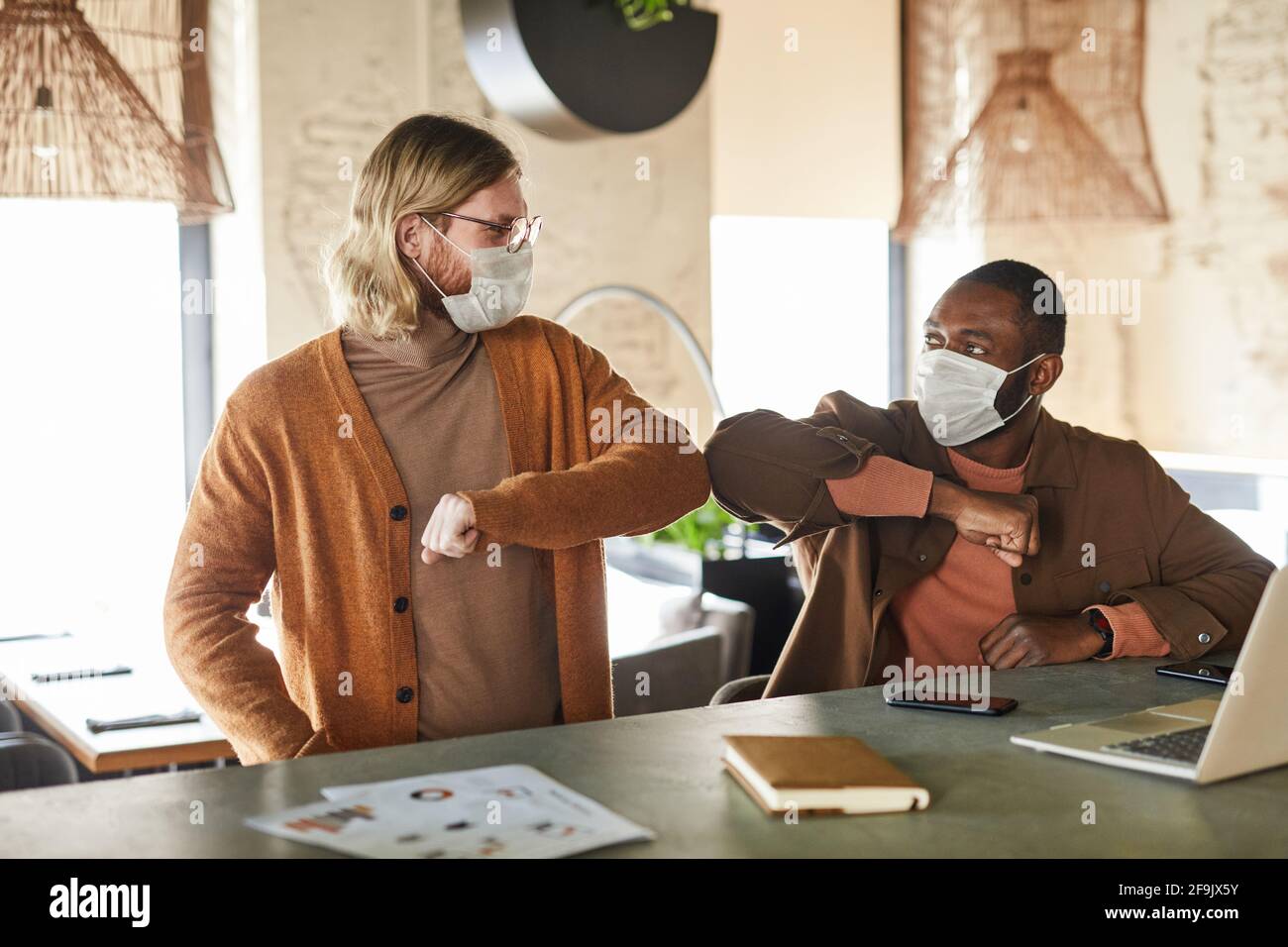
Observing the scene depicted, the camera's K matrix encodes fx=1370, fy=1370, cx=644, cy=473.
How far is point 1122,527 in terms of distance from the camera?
2.71m

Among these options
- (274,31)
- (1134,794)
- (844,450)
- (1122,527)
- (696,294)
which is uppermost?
(274,31)

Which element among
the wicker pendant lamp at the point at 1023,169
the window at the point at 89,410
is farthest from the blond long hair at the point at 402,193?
the window at the point at 89,410

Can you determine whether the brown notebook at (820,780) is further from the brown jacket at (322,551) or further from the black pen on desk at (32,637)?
the black pen on desk at (32,637)

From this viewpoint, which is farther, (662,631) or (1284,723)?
(662,631)

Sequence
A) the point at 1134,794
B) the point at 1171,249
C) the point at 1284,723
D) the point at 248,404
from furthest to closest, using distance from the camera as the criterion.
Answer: the point at 1171,249 → the point at 248,404 → the point at 1284,723 → the point at 1134,794

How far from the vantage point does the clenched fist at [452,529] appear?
2.00 meters

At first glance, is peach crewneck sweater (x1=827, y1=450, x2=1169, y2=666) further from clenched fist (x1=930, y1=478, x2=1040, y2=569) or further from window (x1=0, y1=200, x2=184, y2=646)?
window (x1=0, y1=200, x2=184, y2=646)

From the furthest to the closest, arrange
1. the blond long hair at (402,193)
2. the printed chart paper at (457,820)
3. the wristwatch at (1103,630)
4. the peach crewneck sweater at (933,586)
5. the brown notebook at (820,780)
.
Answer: the peach crewneck sweater at (933,586), the wristwatch at (1103,630), the blond long hair at (402,193), the brown notebook at (820,780), the printed chart paper at (457,820)

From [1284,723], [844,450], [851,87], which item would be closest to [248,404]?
[844,450]

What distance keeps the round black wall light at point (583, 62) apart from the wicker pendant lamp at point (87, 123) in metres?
0.76

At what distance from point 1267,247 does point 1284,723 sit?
175 inches

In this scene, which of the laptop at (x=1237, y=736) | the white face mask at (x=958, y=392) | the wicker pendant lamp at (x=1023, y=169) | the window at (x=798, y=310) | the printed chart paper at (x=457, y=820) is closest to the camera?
the printed chart paper at (x=457, y=820)

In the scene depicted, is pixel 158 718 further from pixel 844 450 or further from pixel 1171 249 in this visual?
pixel 1171 249

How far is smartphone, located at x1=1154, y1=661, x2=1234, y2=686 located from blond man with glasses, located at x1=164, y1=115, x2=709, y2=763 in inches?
33.5
